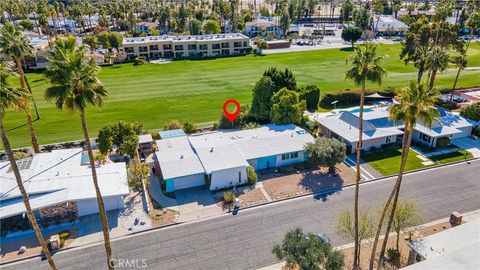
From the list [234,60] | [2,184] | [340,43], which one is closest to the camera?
[2,184]

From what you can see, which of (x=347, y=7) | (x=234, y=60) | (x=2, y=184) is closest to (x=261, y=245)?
(x=2, y=184)

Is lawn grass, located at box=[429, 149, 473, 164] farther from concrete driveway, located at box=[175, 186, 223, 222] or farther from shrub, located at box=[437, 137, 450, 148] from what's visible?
concrete driveway, located at box=[175, 186, 223, 222]

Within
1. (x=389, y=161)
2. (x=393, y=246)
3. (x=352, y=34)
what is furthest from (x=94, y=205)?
(x=352, y=34)

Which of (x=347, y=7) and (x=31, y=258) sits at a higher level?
(x=347, y=7)

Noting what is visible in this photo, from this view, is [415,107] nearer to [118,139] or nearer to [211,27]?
[118,139]

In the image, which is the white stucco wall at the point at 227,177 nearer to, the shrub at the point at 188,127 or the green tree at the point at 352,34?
the shrub at the point at 188,127

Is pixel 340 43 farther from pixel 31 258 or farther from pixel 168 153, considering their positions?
pixel 31 258

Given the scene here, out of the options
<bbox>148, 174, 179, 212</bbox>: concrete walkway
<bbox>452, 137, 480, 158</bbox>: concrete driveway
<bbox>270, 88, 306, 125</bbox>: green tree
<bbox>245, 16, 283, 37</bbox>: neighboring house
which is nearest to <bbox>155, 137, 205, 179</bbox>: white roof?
<bbox>148, 174, 179, 212</bbox>: concrete walkway

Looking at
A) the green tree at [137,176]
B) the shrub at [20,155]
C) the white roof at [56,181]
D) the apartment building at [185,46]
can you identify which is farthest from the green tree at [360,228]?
the apartment building at [185,46]
